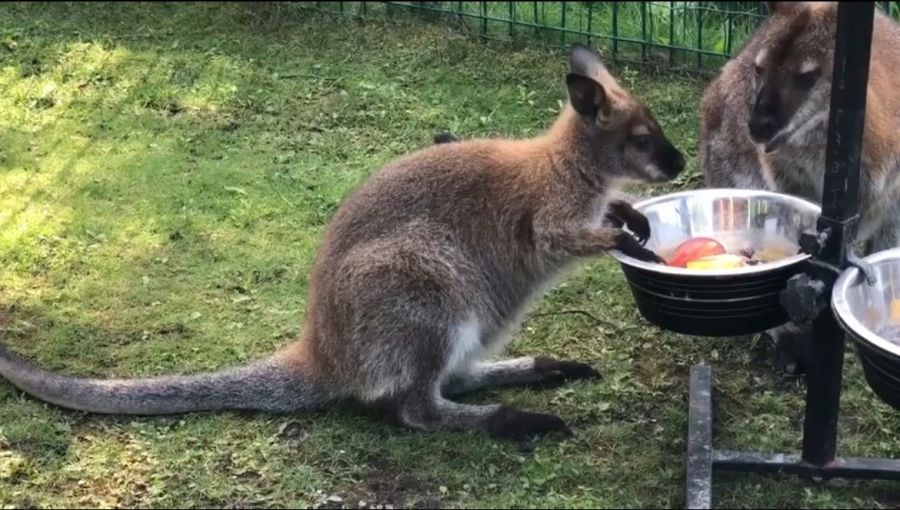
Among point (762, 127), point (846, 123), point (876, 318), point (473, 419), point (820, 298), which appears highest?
point (846, 123)

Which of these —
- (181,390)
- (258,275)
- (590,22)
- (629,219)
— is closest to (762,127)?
(629,219)

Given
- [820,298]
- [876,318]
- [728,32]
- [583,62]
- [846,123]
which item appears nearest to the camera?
[846,123]

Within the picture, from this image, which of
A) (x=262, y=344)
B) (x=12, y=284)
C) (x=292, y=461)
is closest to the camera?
(x=292, y=461)

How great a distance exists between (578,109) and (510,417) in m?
1.05

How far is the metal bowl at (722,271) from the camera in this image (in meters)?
3.59

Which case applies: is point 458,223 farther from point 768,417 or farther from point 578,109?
point 768,417

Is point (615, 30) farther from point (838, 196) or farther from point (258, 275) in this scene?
point (838, 196)

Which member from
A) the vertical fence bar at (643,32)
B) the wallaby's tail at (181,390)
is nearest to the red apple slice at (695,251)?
the wallaby's tail at (181,390)

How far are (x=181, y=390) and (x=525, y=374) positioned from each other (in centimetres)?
122

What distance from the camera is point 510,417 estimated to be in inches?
161

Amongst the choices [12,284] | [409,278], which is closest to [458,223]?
[409,278]

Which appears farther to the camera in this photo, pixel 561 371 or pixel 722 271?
pixel 561 371

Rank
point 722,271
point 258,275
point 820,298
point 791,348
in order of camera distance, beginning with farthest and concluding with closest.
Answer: point 258,275
point 791,348
point 722,271
point 820,298

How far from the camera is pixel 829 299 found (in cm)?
344
